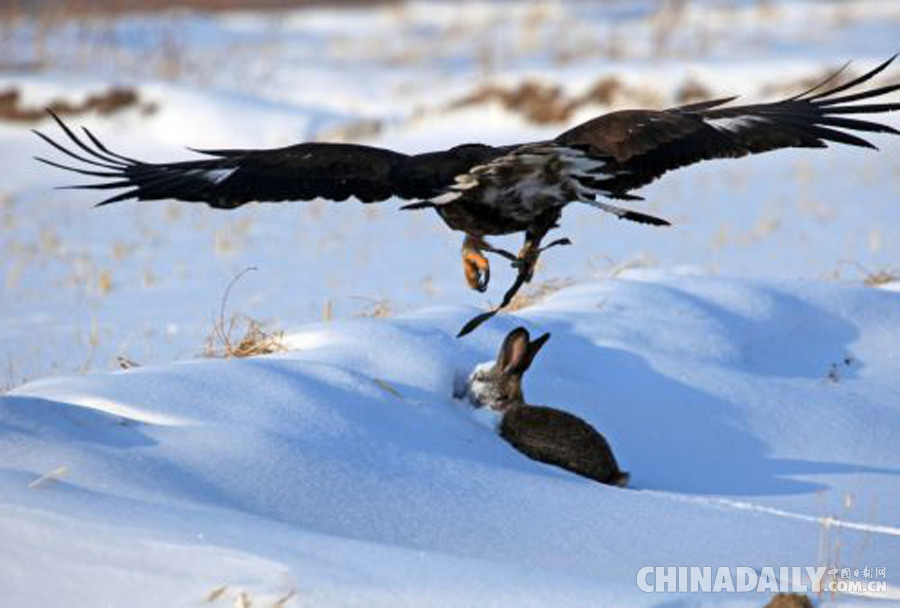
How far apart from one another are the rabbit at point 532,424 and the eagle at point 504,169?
278mm

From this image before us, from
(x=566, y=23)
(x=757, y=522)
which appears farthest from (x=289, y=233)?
(x=566, y=23)

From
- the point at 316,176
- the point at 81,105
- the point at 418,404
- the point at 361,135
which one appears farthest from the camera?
the point at 81,105

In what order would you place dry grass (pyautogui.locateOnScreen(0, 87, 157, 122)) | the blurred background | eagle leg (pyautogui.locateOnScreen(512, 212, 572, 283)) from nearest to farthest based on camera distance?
eagle leg (pyautogui.locateOnScreen(512, 212, 572, 283)) < the blurred background < dry grass (pyautogui.locateOnScreen(0, 87, 157, 122))

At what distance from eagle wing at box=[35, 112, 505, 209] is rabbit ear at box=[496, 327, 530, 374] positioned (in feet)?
2.08

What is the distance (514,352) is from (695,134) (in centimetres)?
94

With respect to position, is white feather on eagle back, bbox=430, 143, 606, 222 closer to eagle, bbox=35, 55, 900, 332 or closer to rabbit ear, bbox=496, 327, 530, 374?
eagle, bbox=35, 55, 900, 332

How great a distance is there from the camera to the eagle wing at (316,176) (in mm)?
4672

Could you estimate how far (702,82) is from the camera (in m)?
17.9

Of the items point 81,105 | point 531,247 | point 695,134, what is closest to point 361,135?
point 81,105

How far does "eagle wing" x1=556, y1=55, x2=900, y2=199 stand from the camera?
15.7 ft

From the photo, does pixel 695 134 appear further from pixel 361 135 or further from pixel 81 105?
pixel 81 105

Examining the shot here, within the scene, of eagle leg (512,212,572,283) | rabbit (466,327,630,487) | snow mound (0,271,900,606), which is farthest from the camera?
eagle leg (512,212,572,283)

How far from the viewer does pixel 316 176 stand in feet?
15.5

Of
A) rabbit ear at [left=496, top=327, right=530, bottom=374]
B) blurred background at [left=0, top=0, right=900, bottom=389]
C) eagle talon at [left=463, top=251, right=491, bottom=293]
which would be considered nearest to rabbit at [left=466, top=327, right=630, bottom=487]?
rabbit ear at [left=496, top=327, right=530, bottom=374]
